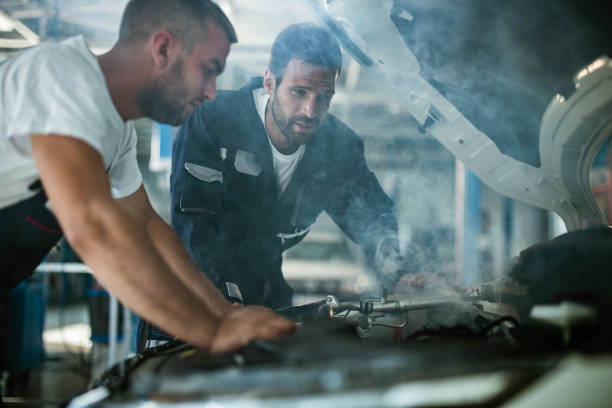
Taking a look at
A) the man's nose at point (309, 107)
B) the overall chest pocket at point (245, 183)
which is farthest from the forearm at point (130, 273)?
the man's nose at point (309, 107)

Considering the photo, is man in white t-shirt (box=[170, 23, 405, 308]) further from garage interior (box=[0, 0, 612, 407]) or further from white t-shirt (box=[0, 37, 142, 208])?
white t-shirt (box=[0, 37, 142, 208])

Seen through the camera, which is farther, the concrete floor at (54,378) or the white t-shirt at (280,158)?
the concrete floor at (54,378)

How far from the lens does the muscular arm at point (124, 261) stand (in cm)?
70

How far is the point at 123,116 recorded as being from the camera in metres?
1.01

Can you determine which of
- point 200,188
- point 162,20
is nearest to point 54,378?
point 200,188

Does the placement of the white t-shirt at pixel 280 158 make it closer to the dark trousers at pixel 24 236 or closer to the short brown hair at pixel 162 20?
the short brown hair at pixel 162 20

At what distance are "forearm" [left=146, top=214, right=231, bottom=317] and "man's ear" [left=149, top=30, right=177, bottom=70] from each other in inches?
16.6

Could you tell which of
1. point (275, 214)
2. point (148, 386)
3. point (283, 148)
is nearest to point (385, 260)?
point (275, 214)

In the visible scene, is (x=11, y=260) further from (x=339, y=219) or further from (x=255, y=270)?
(x=339, y=219)

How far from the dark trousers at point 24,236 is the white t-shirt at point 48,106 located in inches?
1.0

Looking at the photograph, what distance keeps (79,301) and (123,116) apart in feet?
32.6

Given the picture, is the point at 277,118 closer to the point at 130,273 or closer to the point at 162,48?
the point at 162,48

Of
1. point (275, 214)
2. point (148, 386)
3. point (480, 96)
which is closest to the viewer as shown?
point (148, 386)

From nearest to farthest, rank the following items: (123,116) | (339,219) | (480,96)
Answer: (123,116), (480,96), (339,219)
